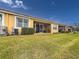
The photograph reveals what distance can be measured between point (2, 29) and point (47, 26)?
60.5ft

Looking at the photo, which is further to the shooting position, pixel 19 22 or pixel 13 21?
pixel 19 22

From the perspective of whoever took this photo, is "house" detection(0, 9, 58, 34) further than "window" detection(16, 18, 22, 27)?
No

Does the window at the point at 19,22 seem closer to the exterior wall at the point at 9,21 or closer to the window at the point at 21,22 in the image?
the window at the point at 21,22

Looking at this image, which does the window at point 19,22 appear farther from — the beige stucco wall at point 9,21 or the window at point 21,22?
the beige stucco wall at point 9,21

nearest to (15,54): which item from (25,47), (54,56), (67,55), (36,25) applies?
(25,47)

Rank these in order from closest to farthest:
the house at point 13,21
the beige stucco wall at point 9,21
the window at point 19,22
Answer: the house at point 13,21 < the beige stucco wall at point 9,21 < the window at point 19,22

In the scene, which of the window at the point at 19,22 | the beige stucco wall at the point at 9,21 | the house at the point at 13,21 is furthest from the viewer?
the window at the point at 19,22

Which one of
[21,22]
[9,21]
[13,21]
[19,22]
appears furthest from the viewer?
[21,22]

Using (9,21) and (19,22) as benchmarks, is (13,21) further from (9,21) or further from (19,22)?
(19,22)

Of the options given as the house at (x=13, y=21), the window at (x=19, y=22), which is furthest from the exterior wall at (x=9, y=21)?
the window at (x=19, y=22)

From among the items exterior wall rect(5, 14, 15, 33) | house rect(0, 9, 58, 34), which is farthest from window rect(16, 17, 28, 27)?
exterior wall rect(5, 14, 15, 33)

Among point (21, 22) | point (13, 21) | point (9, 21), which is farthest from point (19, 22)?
point (9, 21)

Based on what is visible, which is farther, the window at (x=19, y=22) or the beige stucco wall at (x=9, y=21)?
the window at (x=19, y=22)

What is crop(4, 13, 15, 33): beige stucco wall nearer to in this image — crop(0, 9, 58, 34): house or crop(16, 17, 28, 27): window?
crop(0, 9, 58, 34): house
